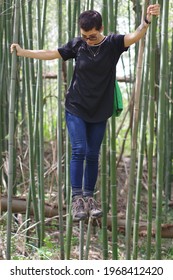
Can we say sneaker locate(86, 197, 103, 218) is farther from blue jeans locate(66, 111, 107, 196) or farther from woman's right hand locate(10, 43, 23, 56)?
woman's right hand locate(10, 43, 23, 56)

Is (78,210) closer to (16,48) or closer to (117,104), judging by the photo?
(117,104)

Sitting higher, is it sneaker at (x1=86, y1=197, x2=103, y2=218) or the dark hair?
the dark hair

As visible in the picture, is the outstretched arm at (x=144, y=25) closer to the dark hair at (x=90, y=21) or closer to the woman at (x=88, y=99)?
the woman at (x=88, y=99)

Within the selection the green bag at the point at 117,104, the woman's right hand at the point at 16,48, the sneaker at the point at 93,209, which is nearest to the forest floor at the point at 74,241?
the sneaker at the point at 93,209

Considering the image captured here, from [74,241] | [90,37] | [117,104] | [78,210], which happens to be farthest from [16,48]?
[74,241]

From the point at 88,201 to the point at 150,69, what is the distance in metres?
0.67

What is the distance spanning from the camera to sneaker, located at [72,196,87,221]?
110 inches

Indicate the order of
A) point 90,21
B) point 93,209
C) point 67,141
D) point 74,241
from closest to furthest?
→ point 90,21, point 93,209, point 67,141, point 74,241

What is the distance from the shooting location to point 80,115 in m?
2.87

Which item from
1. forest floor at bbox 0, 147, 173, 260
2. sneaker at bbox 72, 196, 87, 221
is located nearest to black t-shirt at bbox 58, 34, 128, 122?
sneaker at bbox 72, 196, 87, 221

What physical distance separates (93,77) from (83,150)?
1.11ft

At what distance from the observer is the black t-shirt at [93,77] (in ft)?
9.40

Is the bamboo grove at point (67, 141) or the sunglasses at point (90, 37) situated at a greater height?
the sunglasses at point (90, 37)

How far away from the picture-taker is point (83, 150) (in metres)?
2.82
